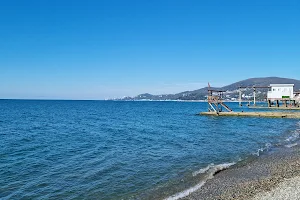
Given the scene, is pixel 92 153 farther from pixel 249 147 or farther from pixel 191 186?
pixel 249 147

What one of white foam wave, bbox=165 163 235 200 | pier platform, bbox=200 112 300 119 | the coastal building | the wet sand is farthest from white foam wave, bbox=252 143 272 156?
the coastal building

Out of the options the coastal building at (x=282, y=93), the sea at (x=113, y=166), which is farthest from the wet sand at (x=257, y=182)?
the coastal building at (x=282, y=93)

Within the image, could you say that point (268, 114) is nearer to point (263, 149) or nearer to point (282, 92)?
point (282, 92)

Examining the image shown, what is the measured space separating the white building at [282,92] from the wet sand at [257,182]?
221ft

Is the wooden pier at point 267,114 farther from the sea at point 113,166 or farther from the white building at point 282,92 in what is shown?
the sea at point 113,166

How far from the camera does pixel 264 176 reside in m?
14.6

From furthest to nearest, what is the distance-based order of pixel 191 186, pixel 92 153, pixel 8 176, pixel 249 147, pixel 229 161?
pixel 249 147
pixel 92 153
pixel 229 161
pixel 8 176
pixel 191 186

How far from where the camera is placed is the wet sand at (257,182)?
11087 millimetres

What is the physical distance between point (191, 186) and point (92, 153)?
1109 centimetres

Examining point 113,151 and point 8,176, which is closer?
point 8,176

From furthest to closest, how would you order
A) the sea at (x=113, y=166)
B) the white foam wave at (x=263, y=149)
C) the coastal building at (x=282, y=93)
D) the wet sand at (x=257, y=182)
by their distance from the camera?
the coastal building at (x=282, y=93)
the white foam wave at (x=263, y=149)
the sea at (x=113, y=166)
the wet sand at (x=257, y=182)

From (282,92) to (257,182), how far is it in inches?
2994

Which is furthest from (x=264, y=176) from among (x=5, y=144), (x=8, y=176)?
(x=5, y=144)

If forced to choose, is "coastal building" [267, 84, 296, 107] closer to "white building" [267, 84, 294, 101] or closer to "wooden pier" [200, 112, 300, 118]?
"white building" [267, 84, 294, 101]
